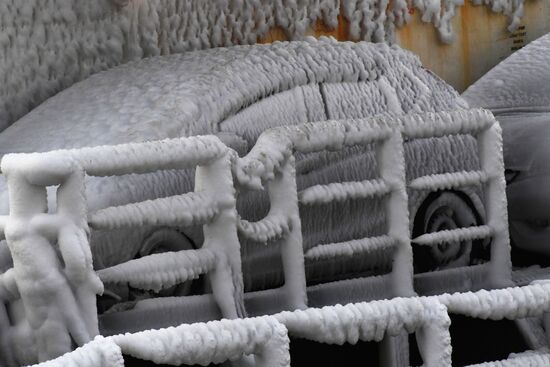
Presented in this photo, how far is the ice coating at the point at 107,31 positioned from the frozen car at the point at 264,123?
4.3 inches

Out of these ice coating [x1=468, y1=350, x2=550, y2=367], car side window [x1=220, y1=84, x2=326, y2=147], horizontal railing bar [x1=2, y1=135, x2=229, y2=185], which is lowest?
ice coating [x1=468, y1=350, x2=550, y2=367]

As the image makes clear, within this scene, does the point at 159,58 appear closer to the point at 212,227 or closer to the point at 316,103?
the point at 316,103

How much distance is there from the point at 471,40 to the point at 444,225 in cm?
139

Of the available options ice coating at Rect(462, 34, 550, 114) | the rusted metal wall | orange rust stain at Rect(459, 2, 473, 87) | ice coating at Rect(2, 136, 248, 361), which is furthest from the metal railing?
orange rust stain at Rect(459, 2, 473, 87)

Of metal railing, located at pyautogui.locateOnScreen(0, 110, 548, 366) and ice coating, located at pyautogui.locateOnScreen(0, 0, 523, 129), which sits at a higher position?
ice coating, located at pyautogui.locateOnScreen(0, 0, 523, 129)

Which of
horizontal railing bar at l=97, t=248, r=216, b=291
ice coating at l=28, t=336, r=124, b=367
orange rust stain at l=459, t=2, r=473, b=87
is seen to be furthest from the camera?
orange rust stain at l=459, t=2, r=473, b=87

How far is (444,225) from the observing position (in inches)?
131

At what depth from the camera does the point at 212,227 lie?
2.44 m

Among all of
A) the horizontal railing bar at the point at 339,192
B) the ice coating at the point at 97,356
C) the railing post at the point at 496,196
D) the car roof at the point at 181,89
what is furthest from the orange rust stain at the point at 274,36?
the ice coating at the point at 97,356

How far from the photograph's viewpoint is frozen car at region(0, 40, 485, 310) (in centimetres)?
262

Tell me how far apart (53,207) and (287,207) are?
1.82ft

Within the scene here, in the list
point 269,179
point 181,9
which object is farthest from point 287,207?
point 181,9

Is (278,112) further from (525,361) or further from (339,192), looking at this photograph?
(525,361)

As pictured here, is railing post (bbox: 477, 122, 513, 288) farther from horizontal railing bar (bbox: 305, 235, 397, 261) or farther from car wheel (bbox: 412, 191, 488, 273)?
horizontal railing bar (bbox: 305, 235, 397, 261)
